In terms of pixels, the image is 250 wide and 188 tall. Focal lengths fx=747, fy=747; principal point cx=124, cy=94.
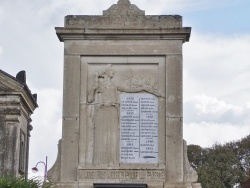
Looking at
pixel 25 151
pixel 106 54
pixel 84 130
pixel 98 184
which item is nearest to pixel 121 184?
pixel 98 184

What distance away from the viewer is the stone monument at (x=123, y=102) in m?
17.1

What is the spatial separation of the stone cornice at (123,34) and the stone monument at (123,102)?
2 centimetres

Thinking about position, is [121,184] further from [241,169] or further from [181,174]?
[241,169]

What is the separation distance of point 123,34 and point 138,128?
2.28 meters

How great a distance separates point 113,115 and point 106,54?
4.82ft

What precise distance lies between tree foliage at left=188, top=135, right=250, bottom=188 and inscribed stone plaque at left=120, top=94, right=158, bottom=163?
4131 centimetres

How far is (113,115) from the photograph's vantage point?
686 inches

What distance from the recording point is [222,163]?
212 ft

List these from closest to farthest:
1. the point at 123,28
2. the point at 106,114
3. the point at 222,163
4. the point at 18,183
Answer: the point at 18,183
the point at 106,114
the point at 123,28
the point at 222,163

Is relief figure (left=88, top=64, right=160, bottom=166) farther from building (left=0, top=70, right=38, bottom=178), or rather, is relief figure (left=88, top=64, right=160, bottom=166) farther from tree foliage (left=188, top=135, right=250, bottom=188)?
tree foliage (left=188, top=135, right=250, bottom=188)

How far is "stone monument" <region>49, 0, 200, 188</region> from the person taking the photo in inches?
675

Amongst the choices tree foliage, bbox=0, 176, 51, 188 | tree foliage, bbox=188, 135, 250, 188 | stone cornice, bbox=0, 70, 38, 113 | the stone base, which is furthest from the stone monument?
tree foliage, bbox=188, 135, 250, 188

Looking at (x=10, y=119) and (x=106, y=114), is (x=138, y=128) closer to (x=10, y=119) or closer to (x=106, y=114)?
(x=106, y=114)

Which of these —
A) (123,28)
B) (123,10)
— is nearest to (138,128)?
(123,28)
